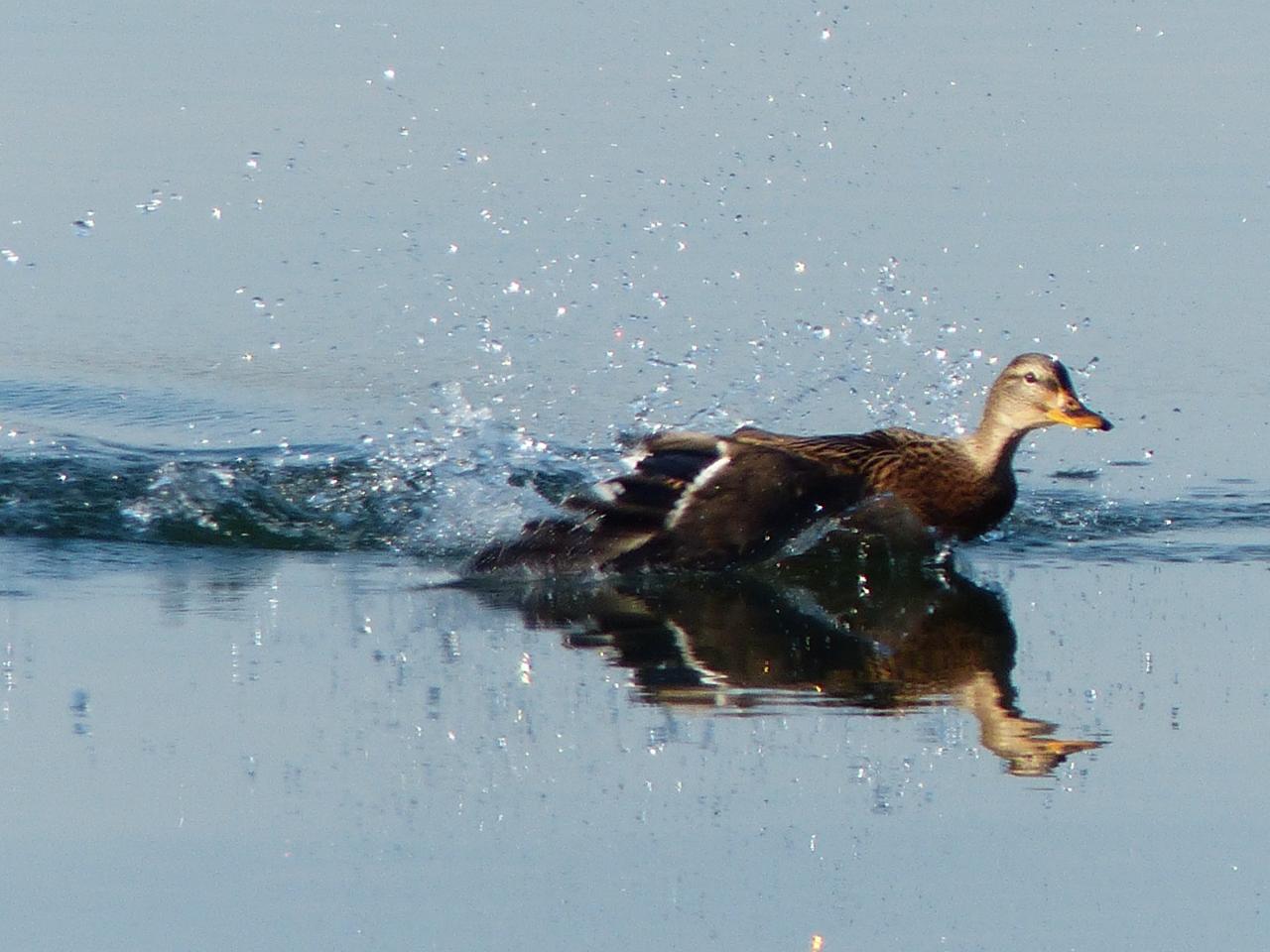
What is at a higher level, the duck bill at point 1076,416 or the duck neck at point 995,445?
the duck bill at point 1076,416

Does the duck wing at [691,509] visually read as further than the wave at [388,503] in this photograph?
No

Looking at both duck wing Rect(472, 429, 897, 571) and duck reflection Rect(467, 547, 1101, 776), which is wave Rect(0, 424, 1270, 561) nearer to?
duck wing Rect(472, 429, 897, 571)

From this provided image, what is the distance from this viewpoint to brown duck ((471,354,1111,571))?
980cm

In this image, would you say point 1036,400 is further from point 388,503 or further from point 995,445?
point 388,503

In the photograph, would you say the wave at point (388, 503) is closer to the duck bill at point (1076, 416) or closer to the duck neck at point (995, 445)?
the duck neck at point (995, 445)

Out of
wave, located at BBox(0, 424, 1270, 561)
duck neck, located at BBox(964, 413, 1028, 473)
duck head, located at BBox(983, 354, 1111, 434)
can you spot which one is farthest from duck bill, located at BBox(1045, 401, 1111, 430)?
wave, located at BBox(0, 424, 1270, 561)

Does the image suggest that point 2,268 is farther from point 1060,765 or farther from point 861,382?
point 1060,765

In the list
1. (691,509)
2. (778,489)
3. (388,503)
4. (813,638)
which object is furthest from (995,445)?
(388,503)

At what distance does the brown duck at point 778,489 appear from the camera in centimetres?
980

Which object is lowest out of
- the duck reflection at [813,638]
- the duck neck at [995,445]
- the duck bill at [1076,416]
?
the duck reflection at [813,638]

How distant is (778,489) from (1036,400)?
1.30 meters

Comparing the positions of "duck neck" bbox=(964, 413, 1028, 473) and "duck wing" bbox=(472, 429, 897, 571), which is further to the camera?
"duck neck" bbox=(964, 413, 1028, 473)

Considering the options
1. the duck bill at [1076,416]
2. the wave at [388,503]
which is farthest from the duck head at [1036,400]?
the wave at [388,503]

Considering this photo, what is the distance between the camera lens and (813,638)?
28.5ft
